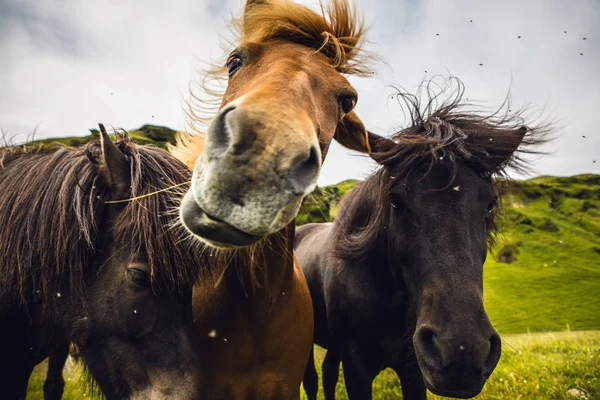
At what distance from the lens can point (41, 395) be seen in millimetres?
6484

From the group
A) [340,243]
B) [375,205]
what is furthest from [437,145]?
[340,243]

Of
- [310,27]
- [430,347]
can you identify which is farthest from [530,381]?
[310,27]

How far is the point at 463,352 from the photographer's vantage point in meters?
2.34

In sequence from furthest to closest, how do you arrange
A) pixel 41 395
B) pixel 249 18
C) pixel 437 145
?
pixel 41 395
pixel 437 145
pixel 249 18

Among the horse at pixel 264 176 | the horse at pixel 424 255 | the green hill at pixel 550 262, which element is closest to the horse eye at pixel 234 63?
the horse at pixel 264 176

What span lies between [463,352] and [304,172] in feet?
5.56

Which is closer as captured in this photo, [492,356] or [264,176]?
[264,176]

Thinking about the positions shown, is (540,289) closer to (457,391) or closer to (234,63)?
(457,391)

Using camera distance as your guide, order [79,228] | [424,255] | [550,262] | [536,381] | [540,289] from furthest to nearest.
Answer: [550,262], [540,289], [536,381], [424,255], [79,228]

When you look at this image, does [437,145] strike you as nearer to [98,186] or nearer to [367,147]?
[367,147]

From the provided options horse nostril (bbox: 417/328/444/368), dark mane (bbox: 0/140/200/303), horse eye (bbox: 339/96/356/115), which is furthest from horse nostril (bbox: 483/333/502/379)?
dark mane (bbox: 0/140/200/303)

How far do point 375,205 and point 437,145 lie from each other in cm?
97

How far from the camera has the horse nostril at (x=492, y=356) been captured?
2.43m

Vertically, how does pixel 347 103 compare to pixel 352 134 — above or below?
above
